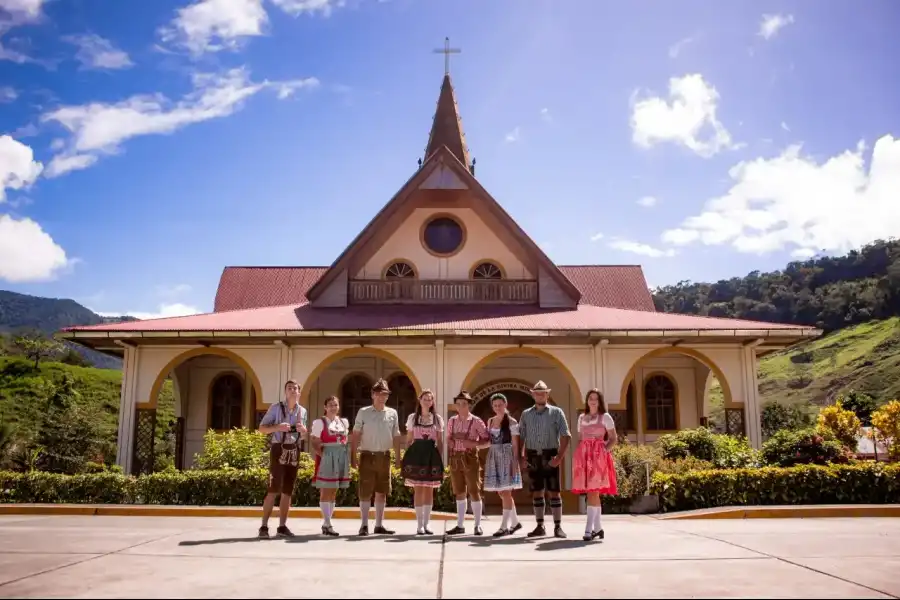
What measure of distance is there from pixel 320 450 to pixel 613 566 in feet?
12.9

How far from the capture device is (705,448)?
606 inches

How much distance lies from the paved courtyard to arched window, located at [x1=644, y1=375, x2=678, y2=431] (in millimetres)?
11198

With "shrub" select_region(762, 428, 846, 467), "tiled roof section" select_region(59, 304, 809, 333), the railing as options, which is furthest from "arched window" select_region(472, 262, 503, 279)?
"shrub" select_region(762, 428, 846, 467)

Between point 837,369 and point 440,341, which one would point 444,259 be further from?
point 837,369

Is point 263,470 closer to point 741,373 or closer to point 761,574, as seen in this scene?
point 761,574

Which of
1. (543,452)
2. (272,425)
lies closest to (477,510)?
(543,452)

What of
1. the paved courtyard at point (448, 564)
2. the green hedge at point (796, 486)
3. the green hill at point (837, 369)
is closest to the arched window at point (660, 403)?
the green hedge at point (796, 486)

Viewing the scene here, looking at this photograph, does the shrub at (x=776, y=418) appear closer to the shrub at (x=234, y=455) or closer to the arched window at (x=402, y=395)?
the arched window at (x=402, y=395)

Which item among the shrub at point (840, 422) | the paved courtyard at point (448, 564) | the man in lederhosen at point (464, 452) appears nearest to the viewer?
the paved courtyard at point (448, 564)

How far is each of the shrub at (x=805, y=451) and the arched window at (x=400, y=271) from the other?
981 cm

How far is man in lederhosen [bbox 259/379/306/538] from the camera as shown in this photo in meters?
8.52

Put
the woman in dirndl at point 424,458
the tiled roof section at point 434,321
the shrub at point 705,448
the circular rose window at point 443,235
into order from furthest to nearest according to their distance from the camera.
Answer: the circular rose window at point 443,235
the tiled roof section at point 434,321
the shrub at point 705,448
the woman in dirndl at point 424,458

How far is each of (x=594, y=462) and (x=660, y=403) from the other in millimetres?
12786

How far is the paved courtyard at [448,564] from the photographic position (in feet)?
17.3
